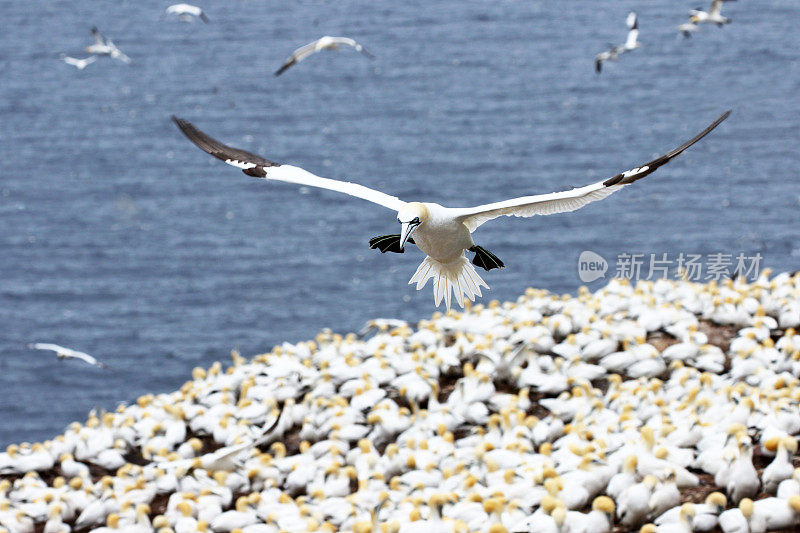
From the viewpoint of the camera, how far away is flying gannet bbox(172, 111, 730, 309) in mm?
4797

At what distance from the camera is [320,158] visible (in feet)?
64.3

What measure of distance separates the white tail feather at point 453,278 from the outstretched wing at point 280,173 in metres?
0.42

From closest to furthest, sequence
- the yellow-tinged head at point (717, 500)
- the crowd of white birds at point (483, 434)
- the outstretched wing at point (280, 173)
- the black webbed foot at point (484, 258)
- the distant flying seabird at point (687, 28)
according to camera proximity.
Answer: the outstretched wing at point (280, 173)
the black webbed foot at point (484, 258)
the yellow-tinged head at point (717, 500)
the crowd of white birds at point (483, 434)
the distant flying seabird at point (687, 28)

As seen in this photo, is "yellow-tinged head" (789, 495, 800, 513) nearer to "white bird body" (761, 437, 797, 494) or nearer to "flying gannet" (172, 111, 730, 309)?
"white bird body" (761, 437, 797, 494)

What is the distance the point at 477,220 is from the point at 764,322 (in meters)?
4.43

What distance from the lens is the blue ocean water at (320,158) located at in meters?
15.1

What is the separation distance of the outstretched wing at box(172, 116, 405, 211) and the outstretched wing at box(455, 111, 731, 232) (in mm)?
349

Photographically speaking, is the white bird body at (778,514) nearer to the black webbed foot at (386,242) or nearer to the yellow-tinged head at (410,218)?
the black webbed foot at (386,242)

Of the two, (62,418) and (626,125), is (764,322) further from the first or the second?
(626,125)

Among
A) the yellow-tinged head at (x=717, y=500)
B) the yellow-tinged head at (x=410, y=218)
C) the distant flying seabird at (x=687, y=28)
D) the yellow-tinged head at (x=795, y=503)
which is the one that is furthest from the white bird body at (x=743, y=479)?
the distant flying seabird at (x=687, y=28)

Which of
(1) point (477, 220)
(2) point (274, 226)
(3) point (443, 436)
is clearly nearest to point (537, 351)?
(3) point (443, 436)

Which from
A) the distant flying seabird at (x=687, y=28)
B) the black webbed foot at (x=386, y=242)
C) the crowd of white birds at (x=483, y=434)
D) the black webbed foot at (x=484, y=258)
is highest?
the distant flying seabird at (x=687, y=28)

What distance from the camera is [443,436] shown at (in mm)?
7711

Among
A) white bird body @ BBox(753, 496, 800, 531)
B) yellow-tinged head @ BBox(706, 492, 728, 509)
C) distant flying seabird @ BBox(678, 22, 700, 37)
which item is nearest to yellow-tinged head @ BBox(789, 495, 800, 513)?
white bird body @ BBox(753, 496, 800, 531)
